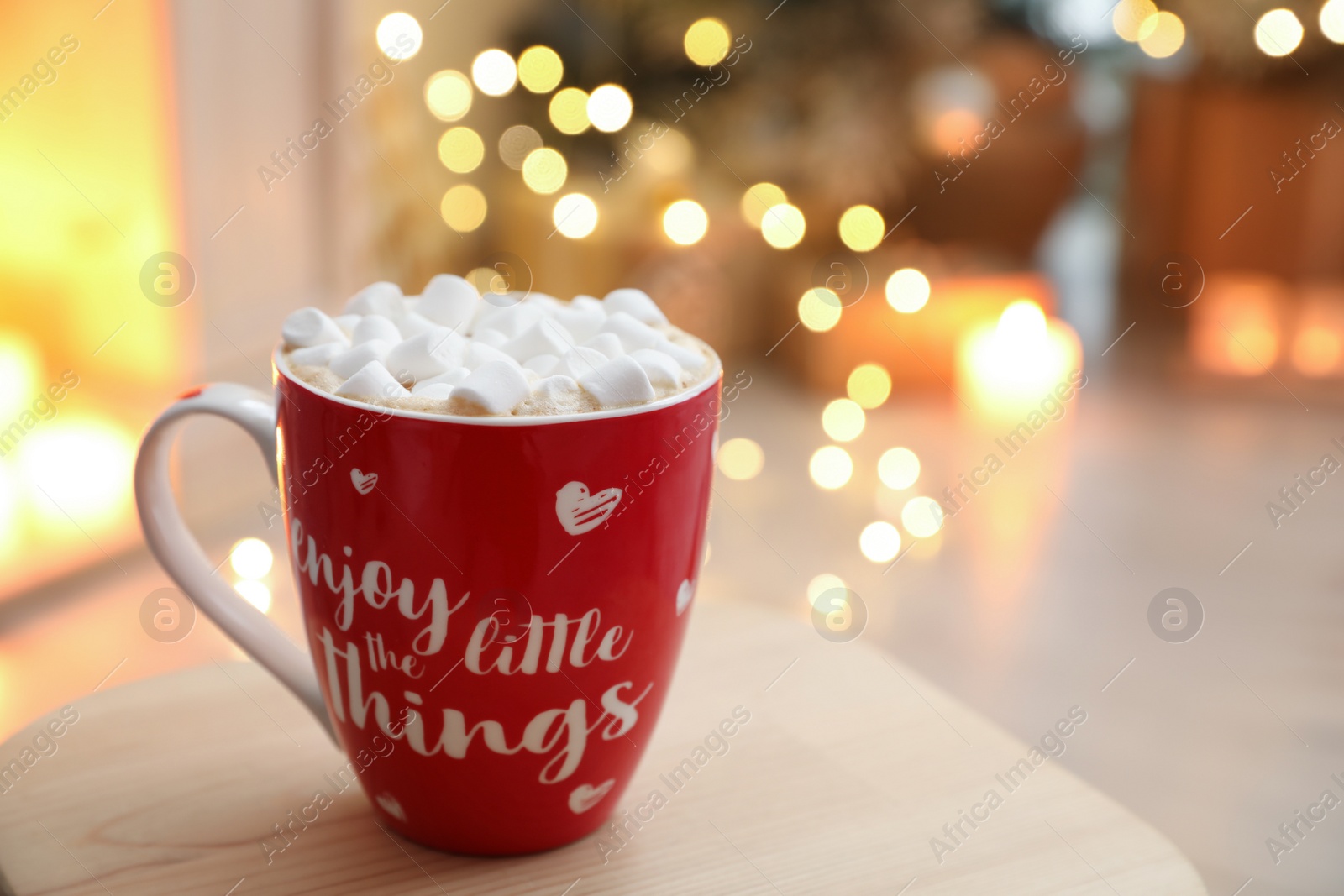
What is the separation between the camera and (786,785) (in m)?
0.62

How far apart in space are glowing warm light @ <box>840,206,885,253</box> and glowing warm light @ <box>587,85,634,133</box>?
1.68 feet

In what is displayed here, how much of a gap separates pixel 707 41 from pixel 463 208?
2.13 ft

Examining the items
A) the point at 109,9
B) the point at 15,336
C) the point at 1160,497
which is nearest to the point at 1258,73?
the point at 1160,497

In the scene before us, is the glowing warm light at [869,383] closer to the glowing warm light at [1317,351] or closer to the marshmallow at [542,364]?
the glowing warm light at [1317,351]

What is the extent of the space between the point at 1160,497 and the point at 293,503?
1.70 meters

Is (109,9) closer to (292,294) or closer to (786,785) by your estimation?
(292,294)

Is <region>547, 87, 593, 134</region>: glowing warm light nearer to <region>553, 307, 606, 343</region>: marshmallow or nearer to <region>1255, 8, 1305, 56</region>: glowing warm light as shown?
<region>1255, 8, 1305, 56</region>: glowing warm light

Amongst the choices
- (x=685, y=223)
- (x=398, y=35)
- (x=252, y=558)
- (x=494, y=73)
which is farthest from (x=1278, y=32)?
(x=252, y=558)

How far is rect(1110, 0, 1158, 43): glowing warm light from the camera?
264cm

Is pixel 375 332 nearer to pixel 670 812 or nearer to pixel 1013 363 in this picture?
pixel 670 812

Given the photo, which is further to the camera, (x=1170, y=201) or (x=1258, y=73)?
(x=1170, y=201)

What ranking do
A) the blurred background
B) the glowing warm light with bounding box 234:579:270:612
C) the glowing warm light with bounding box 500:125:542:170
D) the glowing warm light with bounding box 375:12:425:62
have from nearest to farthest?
1. the glowing warm light with bounding box 234:579:270:612
2. the blurred background
3. the glowing warm light with bounding box 375:12:425:62
4. the glowing warm light with bounding box 500:125:542:170

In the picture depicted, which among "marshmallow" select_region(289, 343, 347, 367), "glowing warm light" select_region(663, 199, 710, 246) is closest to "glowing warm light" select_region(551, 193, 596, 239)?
"glowing warm light" select_region(663, 199, 710, 246)

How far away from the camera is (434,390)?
502mm
